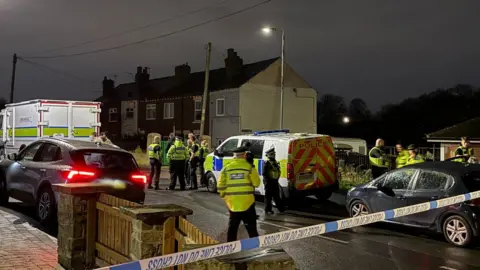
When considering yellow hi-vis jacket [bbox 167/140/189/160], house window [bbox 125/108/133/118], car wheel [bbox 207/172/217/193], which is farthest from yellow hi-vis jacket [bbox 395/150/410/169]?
house window [bbox 125/108/133/118]

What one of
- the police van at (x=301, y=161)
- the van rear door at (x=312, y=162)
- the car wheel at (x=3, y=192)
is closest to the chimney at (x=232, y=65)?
the police van at (x=301, y=161)

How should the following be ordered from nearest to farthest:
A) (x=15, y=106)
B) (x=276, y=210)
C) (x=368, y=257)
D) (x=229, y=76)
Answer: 1. (x=368, y=257)
2. (x=276, y=210)
3. (x=15, y=106)
4. (x=229, y=76)

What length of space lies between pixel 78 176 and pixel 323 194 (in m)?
6.70

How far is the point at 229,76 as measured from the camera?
40.2 m

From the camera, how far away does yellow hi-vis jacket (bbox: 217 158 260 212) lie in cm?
712

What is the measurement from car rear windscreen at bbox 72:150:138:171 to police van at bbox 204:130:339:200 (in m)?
3.36

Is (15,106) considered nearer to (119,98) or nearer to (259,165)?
(259,165)

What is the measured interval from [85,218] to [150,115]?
135 ft

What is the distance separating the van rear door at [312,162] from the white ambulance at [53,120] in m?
9.83

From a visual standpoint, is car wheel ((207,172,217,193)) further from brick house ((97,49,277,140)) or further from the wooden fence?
brick house ((97,49,277,140))

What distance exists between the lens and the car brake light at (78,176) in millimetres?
8703

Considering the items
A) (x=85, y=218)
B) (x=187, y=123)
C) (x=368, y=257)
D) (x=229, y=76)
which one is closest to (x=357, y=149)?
(x=229, y=76)

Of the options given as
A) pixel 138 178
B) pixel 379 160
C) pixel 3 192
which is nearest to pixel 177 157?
pixel 3 192

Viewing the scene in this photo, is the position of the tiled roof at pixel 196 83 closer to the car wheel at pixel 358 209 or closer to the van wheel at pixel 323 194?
the van wheel at pixel 323 194
